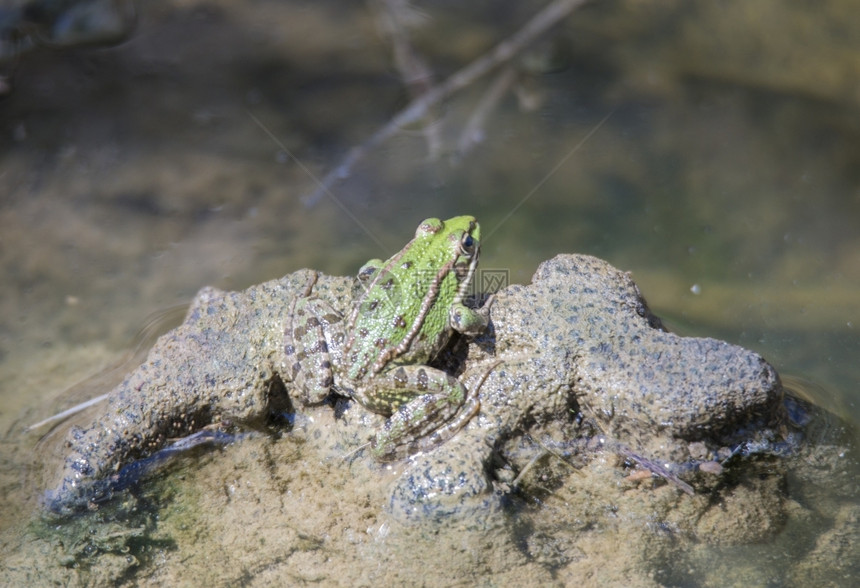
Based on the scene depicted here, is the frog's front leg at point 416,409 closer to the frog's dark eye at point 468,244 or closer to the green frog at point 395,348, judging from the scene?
the green frog at point 395,348

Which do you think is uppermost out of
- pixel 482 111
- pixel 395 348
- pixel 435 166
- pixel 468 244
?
pixel 482 111

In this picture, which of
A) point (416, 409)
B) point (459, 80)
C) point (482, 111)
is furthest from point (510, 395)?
point (459, 80)

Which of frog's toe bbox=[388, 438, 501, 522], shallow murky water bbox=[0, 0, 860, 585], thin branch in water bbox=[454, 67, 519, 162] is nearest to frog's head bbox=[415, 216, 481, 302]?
frog's toe bbox=[388, 438, 501, 522]

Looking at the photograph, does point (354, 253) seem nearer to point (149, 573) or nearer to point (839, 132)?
point (149, 573)

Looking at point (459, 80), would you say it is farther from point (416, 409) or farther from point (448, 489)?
point (448, 489)

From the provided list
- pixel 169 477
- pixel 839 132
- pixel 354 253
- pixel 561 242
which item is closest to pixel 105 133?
pixel 354 253

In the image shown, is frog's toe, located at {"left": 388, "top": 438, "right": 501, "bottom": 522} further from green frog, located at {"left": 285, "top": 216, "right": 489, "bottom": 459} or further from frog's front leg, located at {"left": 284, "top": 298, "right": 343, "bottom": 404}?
frog's front leg, located at {"left": 284, "top": 298, "right": 343, "bottom": 404}
